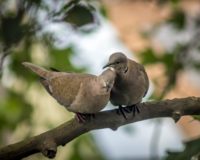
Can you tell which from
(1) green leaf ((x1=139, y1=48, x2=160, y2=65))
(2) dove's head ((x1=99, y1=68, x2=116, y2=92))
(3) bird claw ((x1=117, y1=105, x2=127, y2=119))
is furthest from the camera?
(1) green leaf ((x1=139, y1=48, x2=160, y2=65))

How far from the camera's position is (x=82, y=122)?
0.60 m

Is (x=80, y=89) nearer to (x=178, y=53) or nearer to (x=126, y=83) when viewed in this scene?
(x=126, y=83)

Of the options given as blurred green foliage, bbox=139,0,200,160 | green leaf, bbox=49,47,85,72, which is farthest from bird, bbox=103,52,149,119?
green leaf, bbox=49,47,85,72

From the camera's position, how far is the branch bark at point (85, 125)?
23.1 inches

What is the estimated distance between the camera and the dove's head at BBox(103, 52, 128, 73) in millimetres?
576

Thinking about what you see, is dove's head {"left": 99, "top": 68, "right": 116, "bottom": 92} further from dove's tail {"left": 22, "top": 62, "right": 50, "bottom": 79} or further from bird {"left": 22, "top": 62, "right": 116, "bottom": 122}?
dove's tail {"left": 22, "top": 62, "right": 50, "bottom": 79}

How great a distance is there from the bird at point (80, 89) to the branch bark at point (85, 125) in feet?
0.05

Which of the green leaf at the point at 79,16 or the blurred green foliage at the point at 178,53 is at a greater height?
the green leaf at the point at 79,16

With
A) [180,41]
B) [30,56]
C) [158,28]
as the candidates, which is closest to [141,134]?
[158,28]

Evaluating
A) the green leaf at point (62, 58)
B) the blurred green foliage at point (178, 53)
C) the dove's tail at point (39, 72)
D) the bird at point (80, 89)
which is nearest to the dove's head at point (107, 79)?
the bird at point (80, 89)

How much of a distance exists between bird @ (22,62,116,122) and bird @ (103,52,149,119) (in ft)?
0.08

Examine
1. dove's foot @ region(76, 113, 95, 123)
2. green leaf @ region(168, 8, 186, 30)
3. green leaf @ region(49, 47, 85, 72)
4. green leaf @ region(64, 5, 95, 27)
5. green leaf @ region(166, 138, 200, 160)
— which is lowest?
green leaf @ region(168, 8, 186, 30)

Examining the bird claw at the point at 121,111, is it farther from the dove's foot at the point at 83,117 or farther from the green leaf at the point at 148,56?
the green leaf at the point at 148,56

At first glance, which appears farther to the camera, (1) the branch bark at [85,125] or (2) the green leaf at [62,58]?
(2) the green leaf at [62,58]
